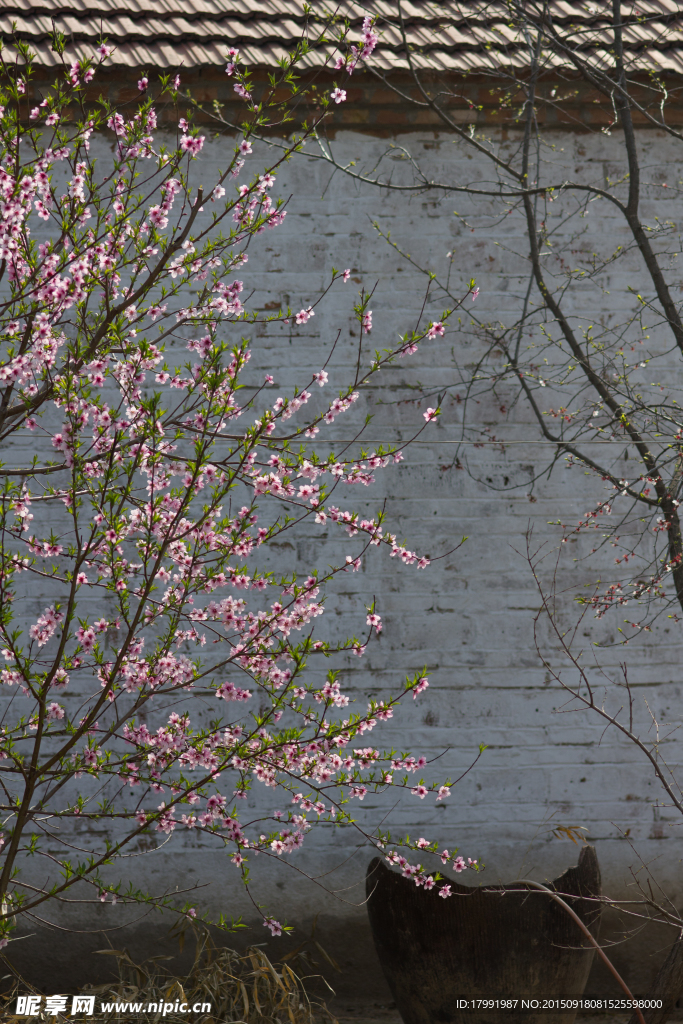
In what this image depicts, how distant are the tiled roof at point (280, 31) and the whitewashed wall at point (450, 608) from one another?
276 mm

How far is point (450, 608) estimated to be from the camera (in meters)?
2.78

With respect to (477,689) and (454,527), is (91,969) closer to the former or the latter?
(477,689)

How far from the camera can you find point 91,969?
2.63 metres

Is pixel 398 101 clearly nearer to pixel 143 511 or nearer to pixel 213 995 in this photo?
pixel 143 511

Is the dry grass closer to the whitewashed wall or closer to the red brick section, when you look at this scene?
the whitewashed wall

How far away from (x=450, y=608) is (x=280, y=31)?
6.34 feet

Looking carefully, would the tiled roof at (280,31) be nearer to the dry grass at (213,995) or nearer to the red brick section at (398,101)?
the red brick section at (398,101)

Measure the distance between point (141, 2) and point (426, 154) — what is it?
1.07 metres

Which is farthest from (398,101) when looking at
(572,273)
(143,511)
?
(143,511)

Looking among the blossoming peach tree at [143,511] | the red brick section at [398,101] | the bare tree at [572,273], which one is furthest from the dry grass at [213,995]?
the red brick section at [398,101]

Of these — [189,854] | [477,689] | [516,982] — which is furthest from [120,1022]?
[477,689]

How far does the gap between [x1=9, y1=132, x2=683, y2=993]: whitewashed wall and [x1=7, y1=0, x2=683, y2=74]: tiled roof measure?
276 mm

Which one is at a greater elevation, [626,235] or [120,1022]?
[626,235]

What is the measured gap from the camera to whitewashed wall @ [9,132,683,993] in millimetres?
2686
